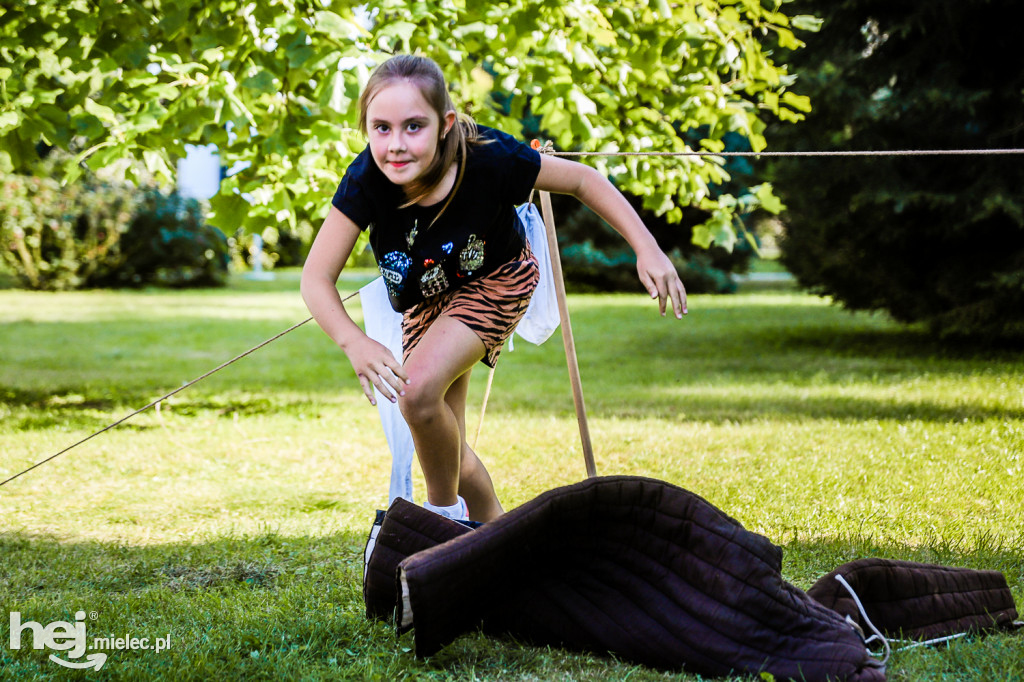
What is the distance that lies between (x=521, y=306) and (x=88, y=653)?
1465 mm

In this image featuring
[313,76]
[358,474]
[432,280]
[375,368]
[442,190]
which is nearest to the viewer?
[375,368]

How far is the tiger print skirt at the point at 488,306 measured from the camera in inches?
102

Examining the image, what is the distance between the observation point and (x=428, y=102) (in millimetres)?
2383

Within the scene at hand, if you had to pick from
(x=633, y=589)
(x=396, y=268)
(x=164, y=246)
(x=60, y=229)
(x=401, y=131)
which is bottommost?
(x=633, y=589)

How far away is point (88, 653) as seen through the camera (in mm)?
2193

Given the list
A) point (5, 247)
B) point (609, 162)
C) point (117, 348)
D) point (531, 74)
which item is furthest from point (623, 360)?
point (5, 247)

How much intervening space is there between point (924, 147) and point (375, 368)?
25.0ft

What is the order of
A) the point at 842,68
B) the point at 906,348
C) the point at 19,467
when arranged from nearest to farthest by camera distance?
1. the point at 19,467
2. the point at 842,68
3. the point at 906,348

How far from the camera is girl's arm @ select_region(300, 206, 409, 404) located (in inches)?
83.4

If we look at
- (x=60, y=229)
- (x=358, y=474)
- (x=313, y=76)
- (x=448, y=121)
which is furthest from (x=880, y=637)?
(x=60, y=229)

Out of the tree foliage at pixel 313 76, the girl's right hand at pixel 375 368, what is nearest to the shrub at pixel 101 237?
the tree foliage at pixel 313 76

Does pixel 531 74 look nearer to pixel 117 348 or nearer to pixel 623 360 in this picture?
pixel 623 360

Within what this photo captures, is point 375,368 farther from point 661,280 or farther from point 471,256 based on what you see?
point 661,280

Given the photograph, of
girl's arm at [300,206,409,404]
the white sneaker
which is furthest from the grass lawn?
girl's arm at [300,206,409,404]
